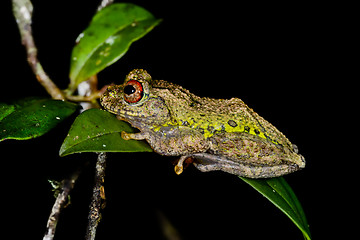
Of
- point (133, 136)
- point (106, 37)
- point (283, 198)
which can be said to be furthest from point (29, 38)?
point (283, 198)

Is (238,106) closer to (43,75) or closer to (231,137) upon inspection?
(231,137)

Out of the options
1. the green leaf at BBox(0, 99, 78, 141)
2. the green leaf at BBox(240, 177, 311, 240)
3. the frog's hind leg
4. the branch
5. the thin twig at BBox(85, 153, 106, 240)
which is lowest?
the green leaf at BBox(240, 177, 311, 240)

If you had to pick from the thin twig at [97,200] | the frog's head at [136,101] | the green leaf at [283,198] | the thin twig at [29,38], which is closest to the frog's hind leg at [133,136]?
the thin twig at [97,200]

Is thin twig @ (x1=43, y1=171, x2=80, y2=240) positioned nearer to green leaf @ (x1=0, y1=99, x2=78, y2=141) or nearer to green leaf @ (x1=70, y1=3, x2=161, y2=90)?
green leaf @ (x1=0, y1=99, x2=78, y2=141)

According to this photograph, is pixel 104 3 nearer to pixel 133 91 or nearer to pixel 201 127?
pixel 133 91

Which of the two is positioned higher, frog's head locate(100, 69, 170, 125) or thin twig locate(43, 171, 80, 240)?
frog's head locate(100, 69, 170, 125)

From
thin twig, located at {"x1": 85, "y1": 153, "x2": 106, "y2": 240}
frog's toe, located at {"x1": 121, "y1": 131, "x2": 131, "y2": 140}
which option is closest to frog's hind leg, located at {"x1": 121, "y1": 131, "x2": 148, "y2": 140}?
frog's toe, located at {"x1": 121, "y1": 131, "x2": 131, "y2": 140}
